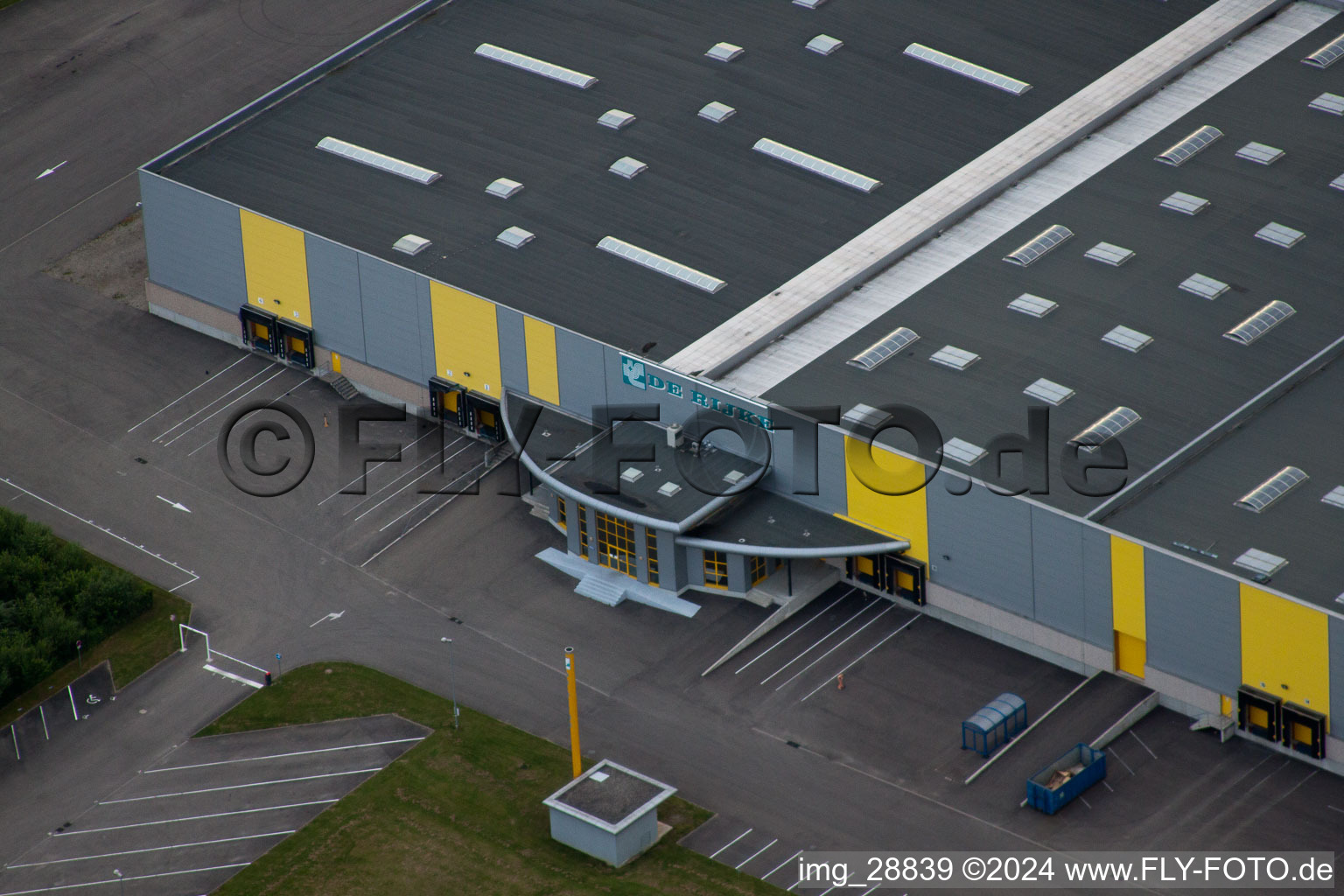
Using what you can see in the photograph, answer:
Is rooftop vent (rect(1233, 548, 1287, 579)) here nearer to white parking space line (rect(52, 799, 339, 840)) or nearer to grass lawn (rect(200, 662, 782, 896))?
grass lawn (rect(200, 662, 782, 896))

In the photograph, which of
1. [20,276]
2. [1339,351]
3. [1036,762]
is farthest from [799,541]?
[20,276]

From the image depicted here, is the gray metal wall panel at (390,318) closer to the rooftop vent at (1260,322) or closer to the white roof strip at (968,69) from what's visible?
the white roof strip at (968,69)

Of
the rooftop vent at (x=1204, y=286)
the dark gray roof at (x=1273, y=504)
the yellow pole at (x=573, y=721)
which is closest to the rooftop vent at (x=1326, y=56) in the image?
the rooftop vent at (x=1204, y=286)

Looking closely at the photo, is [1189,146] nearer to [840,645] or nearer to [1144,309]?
[1144,309]

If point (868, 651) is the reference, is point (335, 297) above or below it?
above

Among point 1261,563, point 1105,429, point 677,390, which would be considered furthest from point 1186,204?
point 677,390

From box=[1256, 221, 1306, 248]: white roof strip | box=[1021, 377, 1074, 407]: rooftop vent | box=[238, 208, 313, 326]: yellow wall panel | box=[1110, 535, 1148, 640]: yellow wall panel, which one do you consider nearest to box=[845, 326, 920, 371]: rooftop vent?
box=[1021, 377, 1074, 407]: rooftop vent
